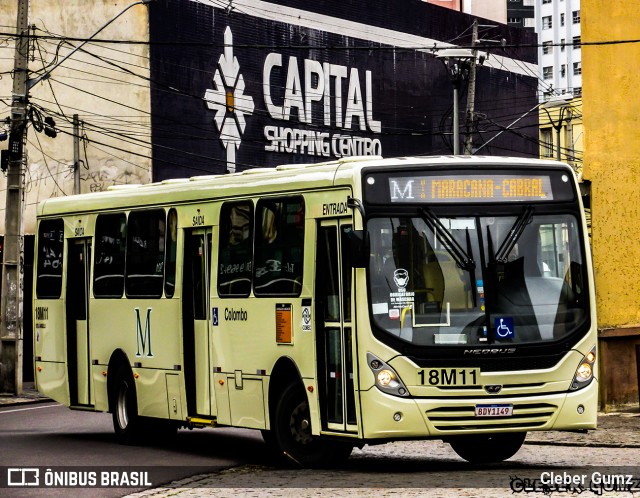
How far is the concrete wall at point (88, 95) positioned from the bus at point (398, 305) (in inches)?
1155

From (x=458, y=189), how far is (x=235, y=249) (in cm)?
309

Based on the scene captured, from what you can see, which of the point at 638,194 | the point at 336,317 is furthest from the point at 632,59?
the point at 336,317

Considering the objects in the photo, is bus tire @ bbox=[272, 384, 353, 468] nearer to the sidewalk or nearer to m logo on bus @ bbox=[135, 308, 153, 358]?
m logo on bus @ bbox=[135, 308, 153, 358]

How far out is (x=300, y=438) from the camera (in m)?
15.2

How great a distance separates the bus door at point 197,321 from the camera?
17.0m

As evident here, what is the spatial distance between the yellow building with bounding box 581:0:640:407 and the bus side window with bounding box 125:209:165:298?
23.3 feet

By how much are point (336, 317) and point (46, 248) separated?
8.35 metres

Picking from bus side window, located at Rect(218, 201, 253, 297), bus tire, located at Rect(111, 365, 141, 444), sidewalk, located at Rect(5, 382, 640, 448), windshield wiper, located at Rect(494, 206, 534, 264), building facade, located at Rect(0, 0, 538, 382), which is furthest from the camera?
building facade, located at Rect(0, 0, 538, 382)

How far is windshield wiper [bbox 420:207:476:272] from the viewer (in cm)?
1391

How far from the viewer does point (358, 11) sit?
60.3 metres

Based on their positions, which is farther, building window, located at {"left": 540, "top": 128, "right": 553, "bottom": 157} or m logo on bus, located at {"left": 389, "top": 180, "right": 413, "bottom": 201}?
building window, located at {"left": 540, "top": 128, "right": 553, "bottom": 157}

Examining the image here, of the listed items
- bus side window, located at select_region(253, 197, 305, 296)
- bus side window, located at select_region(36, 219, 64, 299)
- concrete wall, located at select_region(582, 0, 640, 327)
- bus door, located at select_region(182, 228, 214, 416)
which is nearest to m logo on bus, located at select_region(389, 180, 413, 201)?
bus side window, located at select_region(253, 197, 305, 296)
